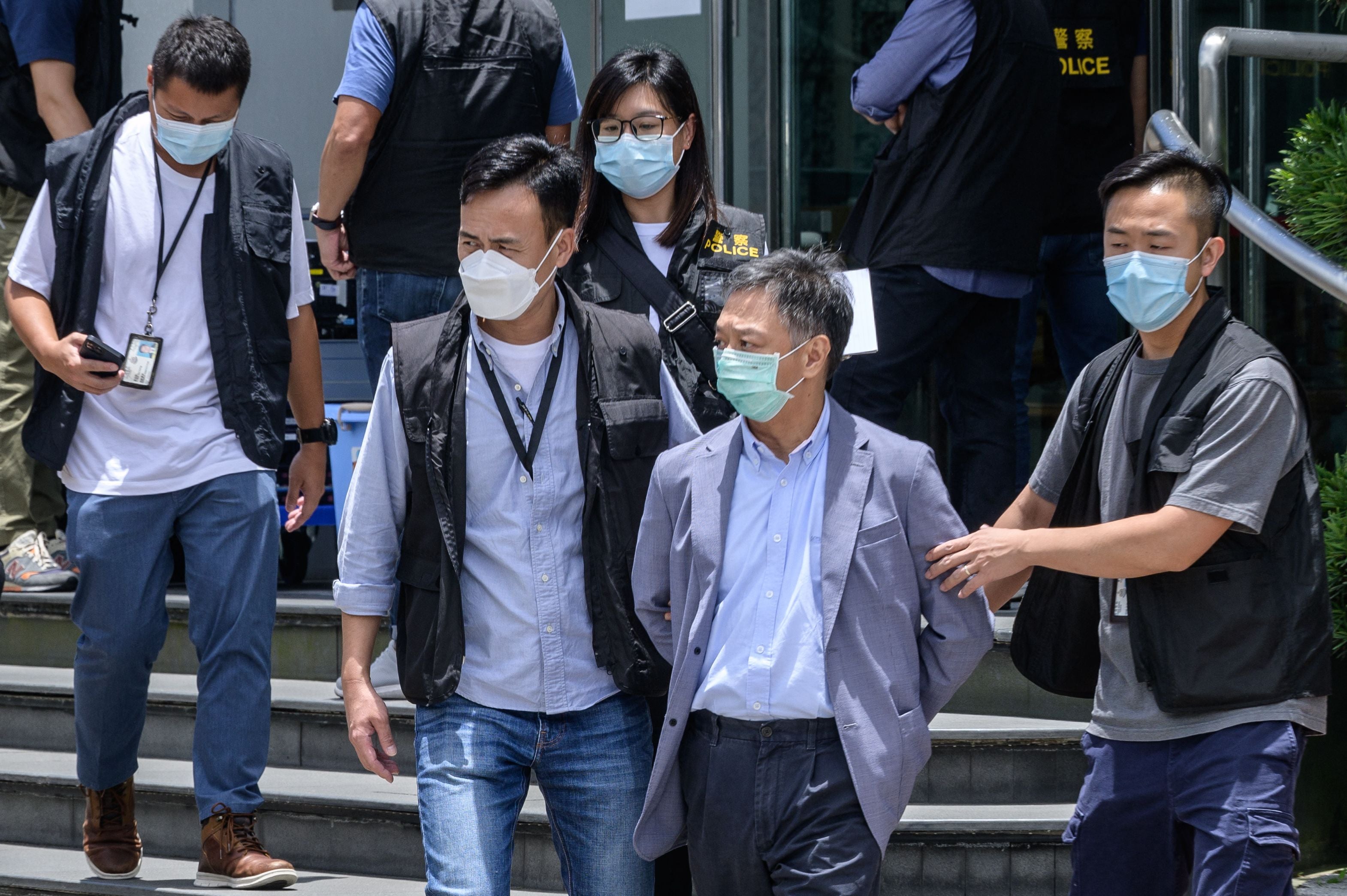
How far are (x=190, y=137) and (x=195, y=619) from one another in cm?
118

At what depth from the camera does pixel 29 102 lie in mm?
5523

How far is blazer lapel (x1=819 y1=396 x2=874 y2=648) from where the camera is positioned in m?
2.61

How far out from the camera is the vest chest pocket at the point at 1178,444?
2.70 m

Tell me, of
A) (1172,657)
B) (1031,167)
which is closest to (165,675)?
(1031,167)

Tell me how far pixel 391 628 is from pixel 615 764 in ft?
6.29

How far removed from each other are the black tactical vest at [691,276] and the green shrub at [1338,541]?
1.41 m

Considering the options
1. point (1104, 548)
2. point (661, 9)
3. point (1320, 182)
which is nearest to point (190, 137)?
point (1104, 548)

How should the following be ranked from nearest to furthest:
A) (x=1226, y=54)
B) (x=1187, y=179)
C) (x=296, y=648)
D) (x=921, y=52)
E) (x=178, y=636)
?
(x=1187, y=179) < (x=1226, y=54) < (x=921, y=52) < (x=296, y=648) < (x=178, y=636)

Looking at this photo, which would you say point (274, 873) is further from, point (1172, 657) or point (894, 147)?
point (894, 147)

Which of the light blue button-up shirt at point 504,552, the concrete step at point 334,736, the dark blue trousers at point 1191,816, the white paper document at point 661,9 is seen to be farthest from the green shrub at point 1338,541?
the white paper document at point 661,9

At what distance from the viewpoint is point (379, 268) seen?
4359 millimetres

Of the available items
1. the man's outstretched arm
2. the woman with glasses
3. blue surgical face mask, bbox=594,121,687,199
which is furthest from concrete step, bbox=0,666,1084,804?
blue surgical face mask, bbox=594,121,687,199

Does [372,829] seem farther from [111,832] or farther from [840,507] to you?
[840,507]

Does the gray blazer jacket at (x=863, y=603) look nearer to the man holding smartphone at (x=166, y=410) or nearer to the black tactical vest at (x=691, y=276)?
the black tactical vest at (x=691, y=276)
